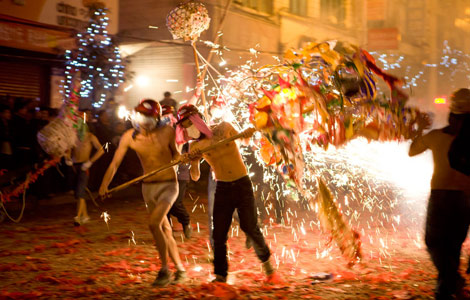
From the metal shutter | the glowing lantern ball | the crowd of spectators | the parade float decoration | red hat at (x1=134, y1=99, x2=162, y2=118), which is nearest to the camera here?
the parade float decoration

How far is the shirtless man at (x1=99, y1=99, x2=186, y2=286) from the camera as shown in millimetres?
6168

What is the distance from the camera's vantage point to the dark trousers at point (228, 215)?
612cm

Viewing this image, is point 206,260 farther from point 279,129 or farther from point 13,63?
point 13,63

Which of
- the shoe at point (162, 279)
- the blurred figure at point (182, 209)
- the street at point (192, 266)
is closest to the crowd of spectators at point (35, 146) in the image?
the street at point (192, 266)

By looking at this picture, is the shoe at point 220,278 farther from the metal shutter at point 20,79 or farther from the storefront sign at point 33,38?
the metal shutter at point 20,79

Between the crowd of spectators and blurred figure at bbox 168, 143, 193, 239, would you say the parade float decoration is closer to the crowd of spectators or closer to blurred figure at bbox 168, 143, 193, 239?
blurred figure at bbox 168, 143, 193, 239

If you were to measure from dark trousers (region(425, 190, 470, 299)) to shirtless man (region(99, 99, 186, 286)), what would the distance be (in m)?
2.69

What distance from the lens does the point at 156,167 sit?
6383 millimetres

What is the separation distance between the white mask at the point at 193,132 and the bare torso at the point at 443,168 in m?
2.46

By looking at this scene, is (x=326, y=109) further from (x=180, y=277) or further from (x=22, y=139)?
(x=22, y=139)

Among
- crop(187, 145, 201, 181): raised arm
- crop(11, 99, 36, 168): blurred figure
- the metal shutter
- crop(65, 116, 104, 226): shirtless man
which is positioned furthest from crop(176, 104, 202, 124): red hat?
the metal shutter

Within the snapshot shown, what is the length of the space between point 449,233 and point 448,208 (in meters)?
0.22

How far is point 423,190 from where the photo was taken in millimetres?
14250

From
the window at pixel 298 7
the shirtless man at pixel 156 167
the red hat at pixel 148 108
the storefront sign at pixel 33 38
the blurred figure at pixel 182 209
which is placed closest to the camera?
the shirtless man at pixel 156 167
